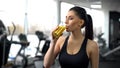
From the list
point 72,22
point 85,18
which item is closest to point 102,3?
point 85,18

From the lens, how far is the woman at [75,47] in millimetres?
1304

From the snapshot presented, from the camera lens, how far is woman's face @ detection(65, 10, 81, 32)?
1286mm

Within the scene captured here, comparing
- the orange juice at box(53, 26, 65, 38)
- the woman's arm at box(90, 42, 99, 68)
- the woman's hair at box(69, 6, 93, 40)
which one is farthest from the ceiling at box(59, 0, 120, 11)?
the orange juice at box(53, 26, 65, 38)

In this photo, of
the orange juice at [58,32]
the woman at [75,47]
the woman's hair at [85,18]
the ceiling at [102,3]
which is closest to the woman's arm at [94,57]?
the woman at [75,47]

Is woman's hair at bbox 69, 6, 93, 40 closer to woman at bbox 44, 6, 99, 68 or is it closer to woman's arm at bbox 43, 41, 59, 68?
woman at bbox 44, 6, 99, 68

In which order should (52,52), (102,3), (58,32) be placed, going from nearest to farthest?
(58,32) < (52,52) < (102,3)

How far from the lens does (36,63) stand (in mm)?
5645

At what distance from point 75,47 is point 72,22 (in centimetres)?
16

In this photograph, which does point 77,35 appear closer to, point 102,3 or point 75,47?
point 75,47

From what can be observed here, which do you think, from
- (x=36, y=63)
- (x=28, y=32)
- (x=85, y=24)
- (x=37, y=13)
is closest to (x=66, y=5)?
(x=37, y=13)

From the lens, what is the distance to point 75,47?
1365mm

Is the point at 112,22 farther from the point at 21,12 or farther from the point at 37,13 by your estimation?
the point at 21,12

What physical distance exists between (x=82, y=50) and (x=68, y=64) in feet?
0.37

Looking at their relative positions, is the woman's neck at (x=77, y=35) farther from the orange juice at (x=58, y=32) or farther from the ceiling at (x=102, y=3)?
the ceiling at (x=102, y=3)
